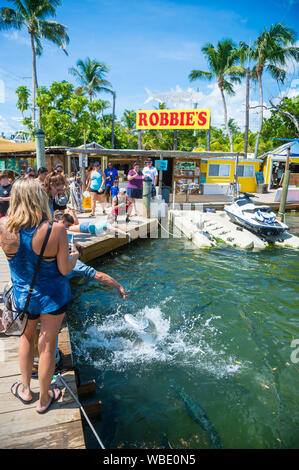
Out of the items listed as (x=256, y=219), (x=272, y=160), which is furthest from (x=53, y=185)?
(x=272, y=160)

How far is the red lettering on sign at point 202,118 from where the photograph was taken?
15969mm

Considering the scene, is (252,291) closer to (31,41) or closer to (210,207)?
(210,207)

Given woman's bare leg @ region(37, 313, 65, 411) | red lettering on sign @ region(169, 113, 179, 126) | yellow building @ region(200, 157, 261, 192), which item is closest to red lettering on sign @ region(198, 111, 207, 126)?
red lettering on sign @ region(169, 113, 179, 126)

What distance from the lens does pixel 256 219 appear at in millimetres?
11242

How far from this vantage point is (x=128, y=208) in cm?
1054

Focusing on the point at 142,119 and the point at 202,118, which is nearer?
the point at 202,118

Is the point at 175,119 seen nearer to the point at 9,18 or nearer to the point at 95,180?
the point at 95,180

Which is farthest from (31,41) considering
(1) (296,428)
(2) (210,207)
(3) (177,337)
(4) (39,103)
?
(1) (296,428)

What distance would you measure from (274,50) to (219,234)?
27.1 meters

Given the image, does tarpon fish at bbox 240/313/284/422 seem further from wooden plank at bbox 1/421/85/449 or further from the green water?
wooden plank at bbox 1/421/85/449

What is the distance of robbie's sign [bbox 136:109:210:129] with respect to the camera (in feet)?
52.7

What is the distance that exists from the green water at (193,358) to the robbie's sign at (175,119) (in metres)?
10.9

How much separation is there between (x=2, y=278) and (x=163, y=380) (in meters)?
3.31

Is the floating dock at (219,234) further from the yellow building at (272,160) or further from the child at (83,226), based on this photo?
the yellow building at (272,160)
